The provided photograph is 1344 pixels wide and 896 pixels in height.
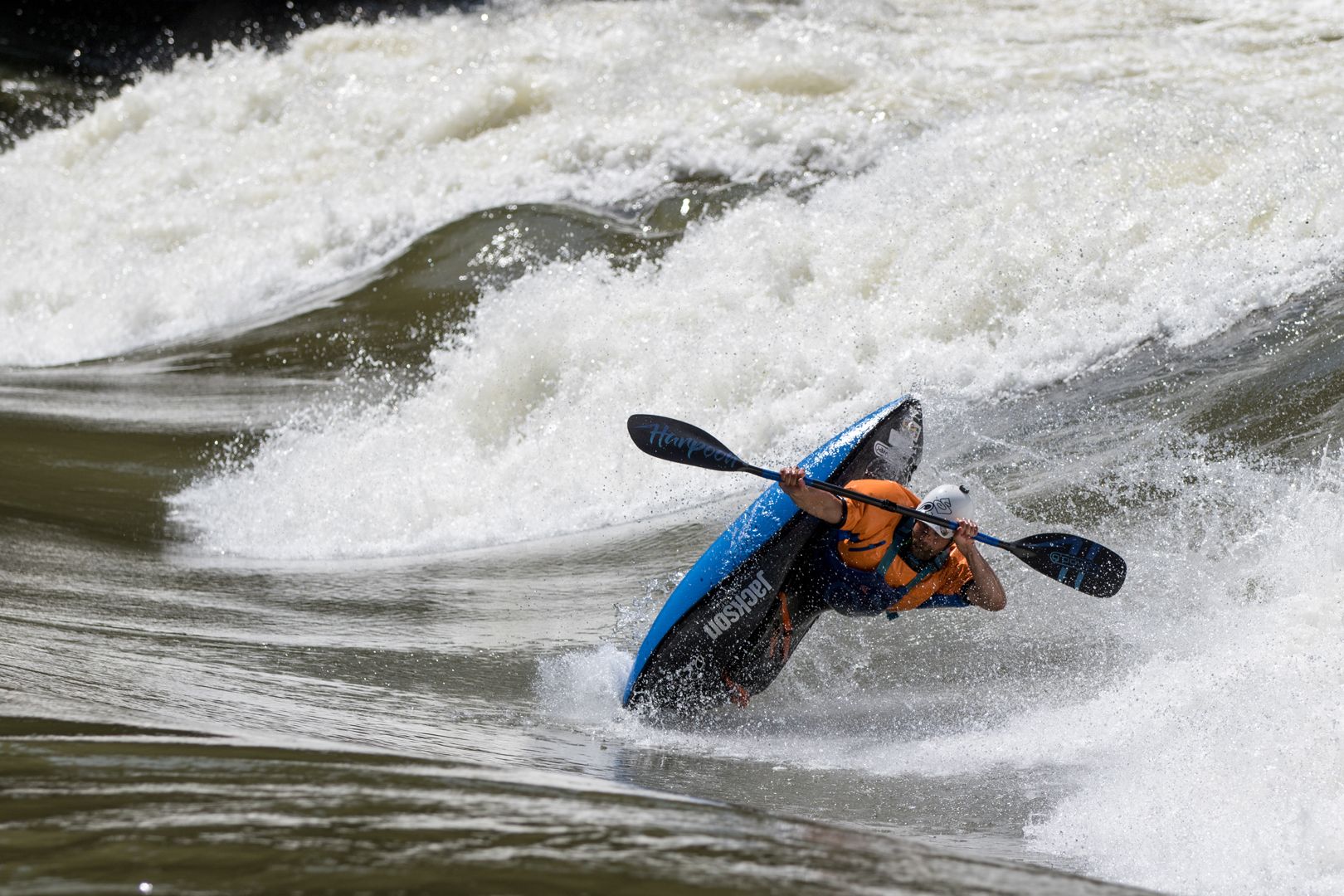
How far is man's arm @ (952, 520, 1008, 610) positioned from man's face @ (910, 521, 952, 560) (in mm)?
51

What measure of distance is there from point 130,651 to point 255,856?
2.67m

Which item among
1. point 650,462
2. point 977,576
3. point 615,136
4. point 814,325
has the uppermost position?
point 615,136

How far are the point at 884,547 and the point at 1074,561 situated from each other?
2.31 ft

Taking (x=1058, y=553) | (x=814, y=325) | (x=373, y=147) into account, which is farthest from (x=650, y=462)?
(x=373, y=147)

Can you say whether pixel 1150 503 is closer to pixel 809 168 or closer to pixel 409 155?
pixel 809 168

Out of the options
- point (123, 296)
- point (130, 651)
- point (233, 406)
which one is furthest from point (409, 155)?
point (130, 651)

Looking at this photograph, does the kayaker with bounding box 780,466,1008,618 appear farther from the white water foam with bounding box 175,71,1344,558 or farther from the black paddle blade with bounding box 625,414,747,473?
the white water foam with bounding box 175,71,1344,558

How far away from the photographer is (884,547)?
4.76 meters

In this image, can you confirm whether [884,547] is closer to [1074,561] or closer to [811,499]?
[811,499]

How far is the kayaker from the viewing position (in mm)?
4648

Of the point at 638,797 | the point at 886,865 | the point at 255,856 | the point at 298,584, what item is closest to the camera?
the point at 255,856

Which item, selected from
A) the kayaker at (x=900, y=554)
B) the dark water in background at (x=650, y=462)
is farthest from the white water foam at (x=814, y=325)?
the kayaker at (x=900, y=554)

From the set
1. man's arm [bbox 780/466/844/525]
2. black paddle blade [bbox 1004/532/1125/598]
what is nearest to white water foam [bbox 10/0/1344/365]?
black paddle blade [bbox 1004/532/1125/598]

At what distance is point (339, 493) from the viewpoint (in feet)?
24.7
